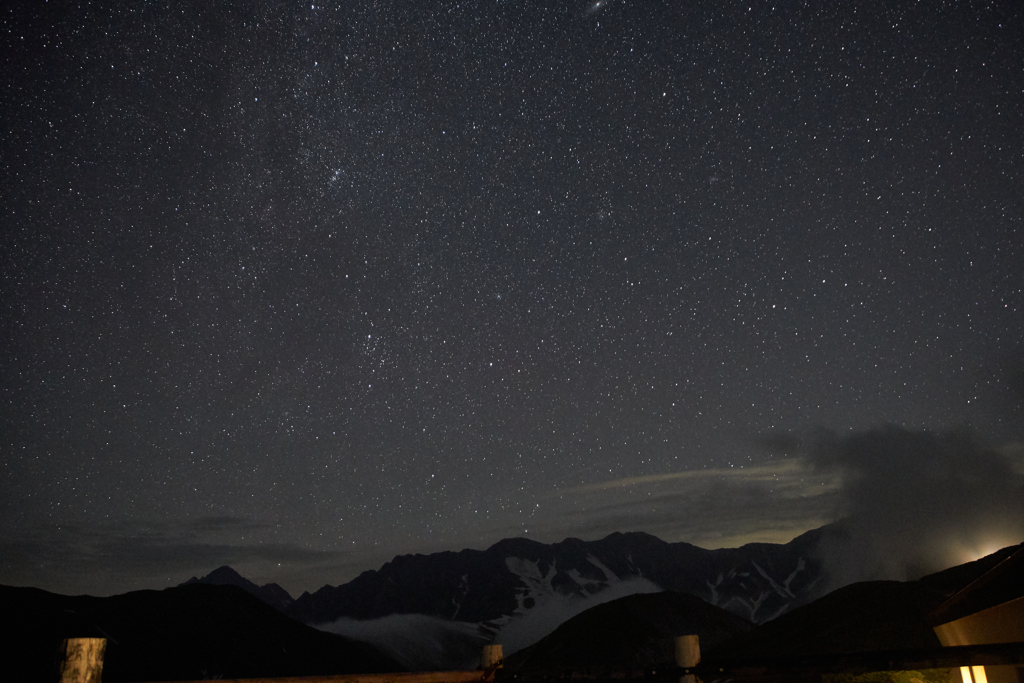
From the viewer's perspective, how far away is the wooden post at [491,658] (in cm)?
495

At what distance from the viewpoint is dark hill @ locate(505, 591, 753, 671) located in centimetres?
16050

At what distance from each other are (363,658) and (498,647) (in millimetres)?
174501

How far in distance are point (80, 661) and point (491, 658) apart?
2666mm

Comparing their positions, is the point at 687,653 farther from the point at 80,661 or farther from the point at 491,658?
the point at 80,661

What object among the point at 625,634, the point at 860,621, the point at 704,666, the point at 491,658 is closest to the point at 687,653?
the point at 704,666

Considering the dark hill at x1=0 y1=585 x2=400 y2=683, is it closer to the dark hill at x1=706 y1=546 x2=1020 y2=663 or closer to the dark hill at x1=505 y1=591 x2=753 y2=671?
the dark hill at x1=505 y1=591 x2=753 y2=671

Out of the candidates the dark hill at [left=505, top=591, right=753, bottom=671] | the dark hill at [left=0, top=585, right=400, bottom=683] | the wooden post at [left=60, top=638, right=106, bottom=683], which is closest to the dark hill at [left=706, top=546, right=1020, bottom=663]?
the dark hill at [left=505, top=591, right=753, bottom=671]

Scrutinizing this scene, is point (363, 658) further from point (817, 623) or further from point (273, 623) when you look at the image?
point (817, 623)

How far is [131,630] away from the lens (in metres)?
133

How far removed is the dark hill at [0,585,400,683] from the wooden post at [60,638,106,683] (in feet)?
402

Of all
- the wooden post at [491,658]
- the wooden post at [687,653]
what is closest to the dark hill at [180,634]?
the wooden post at [491,658]

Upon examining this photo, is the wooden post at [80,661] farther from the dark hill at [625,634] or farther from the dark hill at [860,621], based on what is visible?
the dark hill at [625,634]

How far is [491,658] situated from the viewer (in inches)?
198

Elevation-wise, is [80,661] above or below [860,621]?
above
